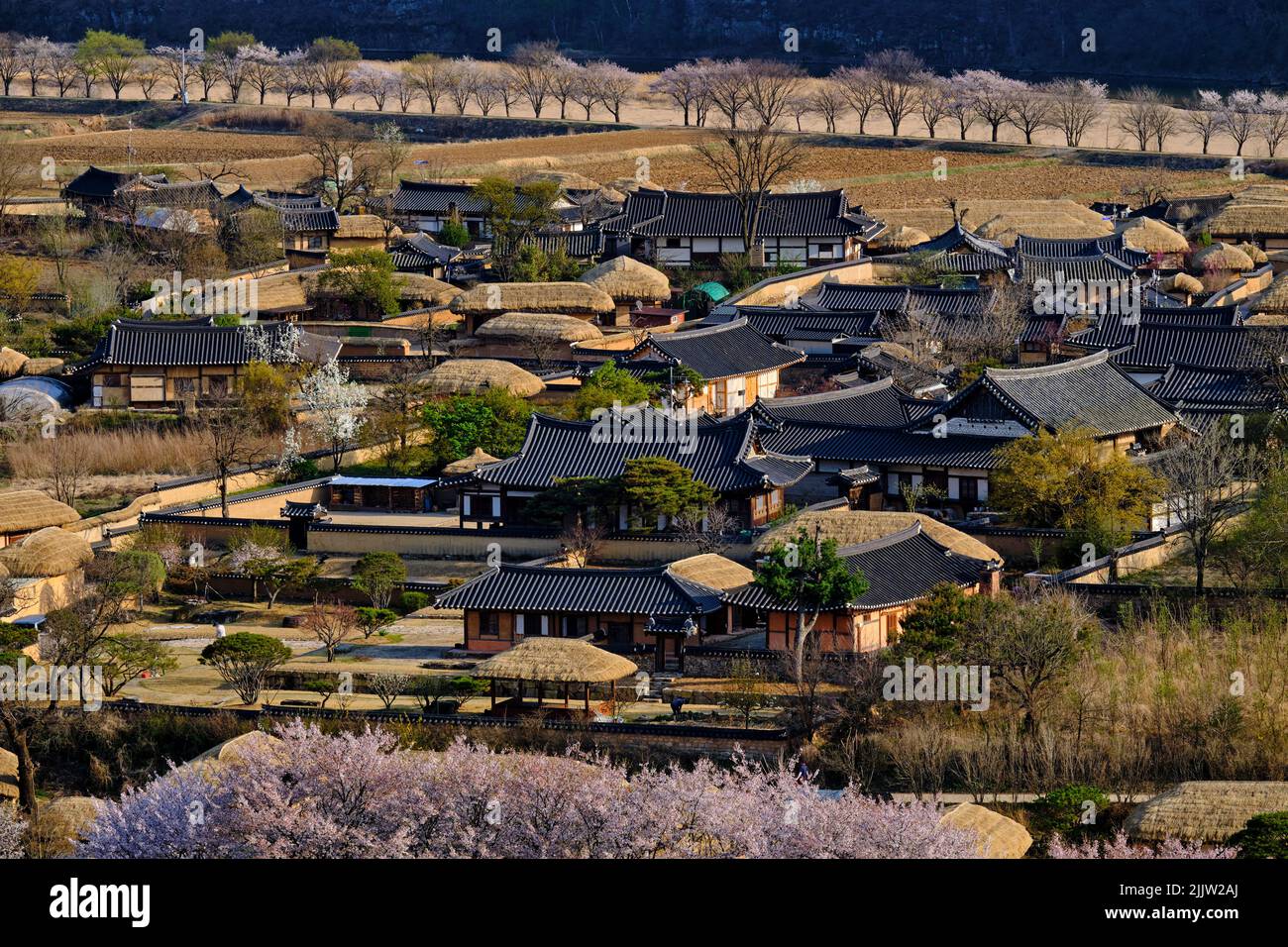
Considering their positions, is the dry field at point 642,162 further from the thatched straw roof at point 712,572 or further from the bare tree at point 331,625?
the bare tree at point 331,625

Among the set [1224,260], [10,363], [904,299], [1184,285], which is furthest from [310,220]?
[1224,260]

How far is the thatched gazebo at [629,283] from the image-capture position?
65625 mm

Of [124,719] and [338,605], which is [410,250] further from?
[124,719]

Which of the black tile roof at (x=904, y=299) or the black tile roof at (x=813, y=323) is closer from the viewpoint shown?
the black tile roof at (x=813, y=323)

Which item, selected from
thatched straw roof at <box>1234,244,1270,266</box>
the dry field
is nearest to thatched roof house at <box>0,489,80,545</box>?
thatched straw roof at <box>1234,244,1270,266</box>

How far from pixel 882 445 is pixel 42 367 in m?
24.6

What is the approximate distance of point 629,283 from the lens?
65750 mm

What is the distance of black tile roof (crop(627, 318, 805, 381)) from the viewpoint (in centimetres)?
5472

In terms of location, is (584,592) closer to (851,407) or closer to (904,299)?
(851,407)

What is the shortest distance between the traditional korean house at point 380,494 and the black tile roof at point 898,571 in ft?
40.4

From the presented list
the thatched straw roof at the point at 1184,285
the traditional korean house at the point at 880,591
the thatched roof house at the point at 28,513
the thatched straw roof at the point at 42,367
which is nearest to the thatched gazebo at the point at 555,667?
the traditional korean house at the point at 880,591

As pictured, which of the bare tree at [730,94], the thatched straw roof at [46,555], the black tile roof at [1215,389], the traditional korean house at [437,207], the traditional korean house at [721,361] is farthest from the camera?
the bare tree at [730,94]

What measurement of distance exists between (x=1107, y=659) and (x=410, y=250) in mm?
42130

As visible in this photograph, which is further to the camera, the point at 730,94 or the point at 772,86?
the point at 772,86
